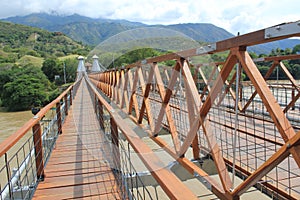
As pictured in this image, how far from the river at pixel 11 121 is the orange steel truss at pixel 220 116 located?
1918 cm

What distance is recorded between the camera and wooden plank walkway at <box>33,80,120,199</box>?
2.13 metres

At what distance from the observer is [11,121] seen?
25.2 metres

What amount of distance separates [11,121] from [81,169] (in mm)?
25533

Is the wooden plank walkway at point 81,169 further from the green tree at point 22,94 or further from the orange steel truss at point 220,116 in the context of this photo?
the green tree at point 22,94

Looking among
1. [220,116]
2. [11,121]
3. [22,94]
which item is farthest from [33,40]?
[220,116]

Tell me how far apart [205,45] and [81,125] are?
9.54ft

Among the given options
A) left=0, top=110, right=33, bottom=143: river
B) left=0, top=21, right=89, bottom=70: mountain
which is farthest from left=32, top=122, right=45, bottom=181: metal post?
left=0, top=21, right=89, bottom=70: mountain

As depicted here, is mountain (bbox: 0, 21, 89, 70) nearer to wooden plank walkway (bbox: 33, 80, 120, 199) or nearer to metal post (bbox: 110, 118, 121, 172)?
wooden plank walkway (bbox: 33, 80, 120, 199)

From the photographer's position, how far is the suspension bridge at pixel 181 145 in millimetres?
1192

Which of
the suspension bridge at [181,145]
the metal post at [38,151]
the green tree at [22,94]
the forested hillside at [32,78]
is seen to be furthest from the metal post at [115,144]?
the green tree at [22,94]

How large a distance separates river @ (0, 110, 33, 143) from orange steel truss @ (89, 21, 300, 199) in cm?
1918

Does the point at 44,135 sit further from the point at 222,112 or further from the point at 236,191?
the point at 236,191

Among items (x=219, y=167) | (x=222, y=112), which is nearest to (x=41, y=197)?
(x=219, y=167)

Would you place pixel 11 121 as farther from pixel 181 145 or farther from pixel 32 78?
pixel 181 145
